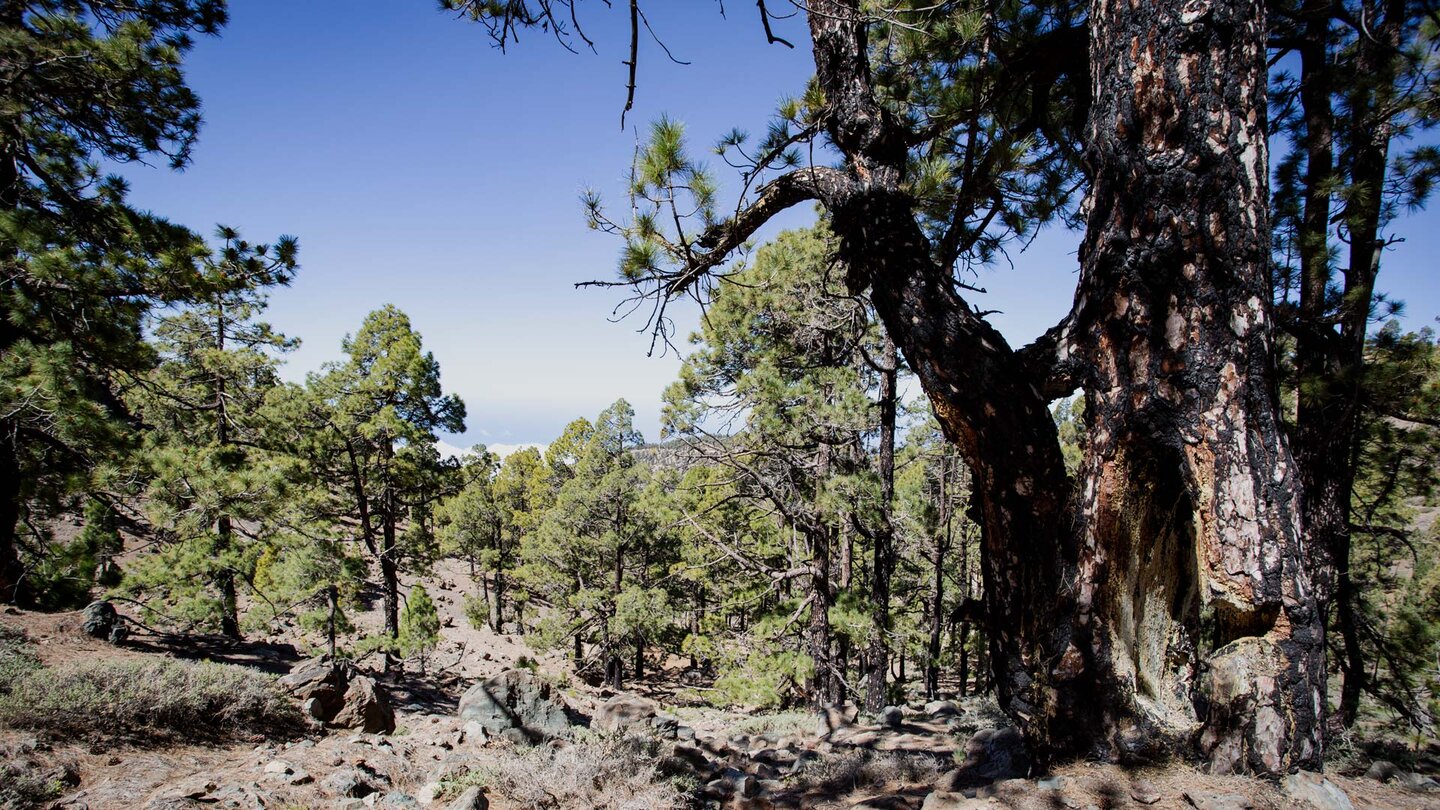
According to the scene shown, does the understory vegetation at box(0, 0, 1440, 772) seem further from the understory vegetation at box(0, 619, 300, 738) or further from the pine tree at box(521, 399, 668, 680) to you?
the pine tree at box(521, 399, 668, 680)

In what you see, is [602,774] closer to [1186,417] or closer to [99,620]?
[1186,417]

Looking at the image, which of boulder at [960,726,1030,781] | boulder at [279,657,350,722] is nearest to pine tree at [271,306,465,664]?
boulder at [279,657,350,722]

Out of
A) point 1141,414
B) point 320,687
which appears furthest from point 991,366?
point 320,687

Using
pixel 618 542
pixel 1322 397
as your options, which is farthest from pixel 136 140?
pixel 618 542

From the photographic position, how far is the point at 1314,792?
2062mm

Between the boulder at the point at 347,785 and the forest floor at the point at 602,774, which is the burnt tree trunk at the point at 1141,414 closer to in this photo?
the forest floor at the point at 602,774

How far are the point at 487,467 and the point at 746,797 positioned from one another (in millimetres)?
13334

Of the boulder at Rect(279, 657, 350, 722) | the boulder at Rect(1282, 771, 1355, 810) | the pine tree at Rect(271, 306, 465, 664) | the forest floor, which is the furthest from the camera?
the pine tree at Rect(271, 306, 465, 664)

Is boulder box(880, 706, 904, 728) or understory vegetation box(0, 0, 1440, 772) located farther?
boulder box(880, 706, 904, 728)

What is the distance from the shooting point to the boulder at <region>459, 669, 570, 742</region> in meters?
6.96

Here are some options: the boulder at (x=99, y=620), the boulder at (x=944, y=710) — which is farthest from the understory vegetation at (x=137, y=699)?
the boulder at (x=944, y=710)

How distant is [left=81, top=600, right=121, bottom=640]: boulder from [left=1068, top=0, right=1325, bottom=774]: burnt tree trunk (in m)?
13.3

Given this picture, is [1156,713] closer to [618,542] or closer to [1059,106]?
[1059,106]

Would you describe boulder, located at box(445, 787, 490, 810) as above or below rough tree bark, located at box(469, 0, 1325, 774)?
below
